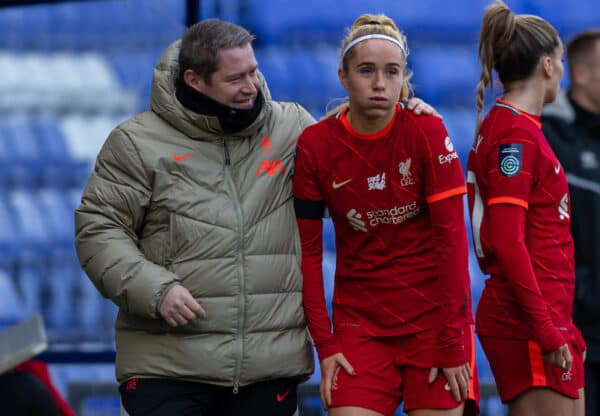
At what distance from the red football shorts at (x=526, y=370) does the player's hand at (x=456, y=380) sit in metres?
0.19

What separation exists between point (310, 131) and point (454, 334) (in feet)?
2.50

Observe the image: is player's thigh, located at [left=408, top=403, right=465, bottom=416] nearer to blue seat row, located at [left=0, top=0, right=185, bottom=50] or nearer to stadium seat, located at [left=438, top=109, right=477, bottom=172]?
stadium seat, located at [left=438, top=109, right=477, bottom=172]

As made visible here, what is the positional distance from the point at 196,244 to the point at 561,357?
44.8 inches

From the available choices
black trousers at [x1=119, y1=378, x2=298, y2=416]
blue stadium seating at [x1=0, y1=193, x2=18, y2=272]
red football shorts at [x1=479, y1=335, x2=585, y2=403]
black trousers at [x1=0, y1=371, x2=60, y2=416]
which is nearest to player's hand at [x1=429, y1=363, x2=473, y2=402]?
red football shorts at [x1=479, y1=335, x2=585, y2=403]

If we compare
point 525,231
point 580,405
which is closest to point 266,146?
point 525,231

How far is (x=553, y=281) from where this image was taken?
3678 millimetres

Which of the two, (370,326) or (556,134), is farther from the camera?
(556,134)

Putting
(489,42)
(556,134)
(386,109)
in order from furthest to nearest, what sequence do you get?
1. (556,134)
2. (489,42)
3. (386,109)

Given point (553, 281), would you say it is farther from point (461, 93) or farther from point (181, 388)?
point (461, 93)

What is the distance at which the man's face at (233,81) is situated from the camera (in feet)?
12.0

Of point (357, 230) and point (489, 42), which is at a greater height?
point (489, 42)

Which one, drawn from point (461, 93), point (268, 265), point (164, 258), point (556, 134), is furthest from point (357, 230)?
point (461, 93)

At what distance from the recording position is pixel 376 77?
3.53 meters

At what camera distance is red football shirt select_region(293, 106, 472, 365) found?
11.7 feet
